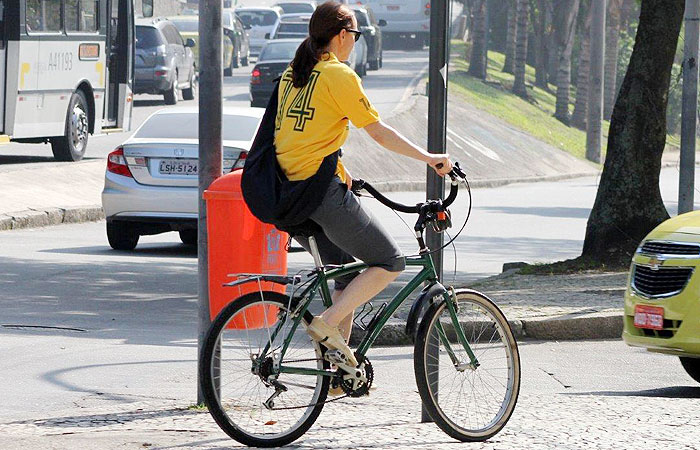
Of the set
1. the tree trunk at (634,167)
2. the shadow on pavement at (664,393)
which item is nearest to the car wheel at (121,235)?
the tree trunk at (634,167)

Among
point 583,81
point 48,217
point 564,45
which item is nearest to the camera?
point 48,217

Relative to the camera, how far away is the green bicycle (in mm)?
5969

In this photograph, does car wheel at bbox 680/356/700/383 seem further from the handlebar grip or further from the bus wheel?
the bus wheel

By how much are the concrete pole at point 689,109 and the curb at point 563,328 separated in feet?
14.5

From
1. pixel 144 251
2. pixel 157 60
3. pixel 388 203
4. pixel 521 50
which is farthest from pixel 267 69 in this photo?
pixel 388 203

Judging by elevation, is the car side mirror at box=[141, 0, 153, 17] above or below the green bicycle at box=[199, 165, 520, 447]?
above

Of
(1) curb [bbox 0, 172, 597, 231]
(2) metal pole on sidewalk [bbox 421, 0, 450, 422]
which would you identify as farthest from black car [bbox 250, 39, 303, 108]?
(2) metal pole on sidewalk [bbox 421, 0, 450, 422]

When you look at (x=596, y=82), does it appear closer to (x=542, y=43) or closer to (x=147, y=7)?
(x=542, y=43)

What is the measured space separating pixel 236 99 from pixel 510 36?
1787 centimetres

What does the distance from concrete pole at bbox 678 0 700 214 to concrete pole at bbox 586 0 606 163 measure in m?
23.6

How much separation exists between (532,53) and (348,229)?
207 ft

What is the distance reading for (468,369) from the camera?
6.38m

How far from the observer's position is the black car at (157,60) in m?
35.2

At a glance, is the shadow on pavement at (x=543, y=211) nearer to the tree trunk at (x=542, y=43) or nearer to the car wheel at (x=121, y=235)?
the car wheel at (x=121, y=235)
